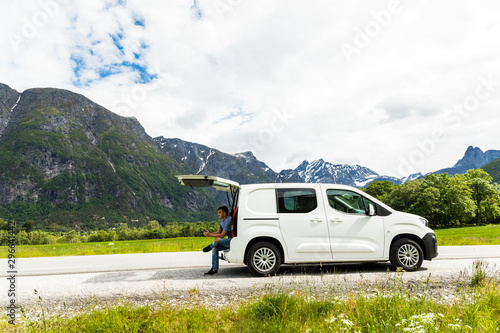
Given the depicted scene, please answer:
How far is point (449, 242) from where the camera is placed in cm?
1717

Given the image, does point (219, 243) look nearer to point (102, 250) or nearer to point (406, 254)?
point (406, 254)

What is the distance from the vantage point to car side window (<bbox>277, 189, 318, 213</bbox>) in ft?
26.0

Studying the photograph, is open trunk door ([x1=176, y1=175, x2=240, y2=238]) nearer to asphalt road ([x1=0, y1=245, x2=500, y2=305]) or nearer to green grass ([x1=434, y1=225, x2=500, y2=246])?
asphalt road ([x1=0, y1=245, x2=500, y2=305])

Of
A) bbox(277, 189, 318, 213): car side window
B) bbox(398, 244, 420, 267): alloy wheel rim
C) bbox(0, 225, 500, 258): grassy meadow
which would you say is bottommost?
bbox(0, 225, 500, 258): grassy meadow

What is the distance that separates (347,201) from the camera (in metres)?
8.14

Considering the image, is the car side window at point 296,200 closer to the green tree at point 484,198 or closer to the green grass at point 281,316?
the green grass at point 281,316

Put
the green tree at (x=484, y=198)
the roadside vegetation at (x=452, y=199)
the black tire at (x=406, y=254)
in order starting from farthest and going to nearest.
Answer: the green tree at (x=484, y=198) → the roadside vegetation at (x=452, y=199) → the black tire at (x=406, y=254)

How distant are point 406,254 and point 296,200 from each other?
3026 mm

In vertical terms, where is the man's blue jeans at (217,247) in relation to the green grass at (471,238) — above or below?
above

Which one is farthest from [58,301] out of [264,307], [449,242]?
[449,242]

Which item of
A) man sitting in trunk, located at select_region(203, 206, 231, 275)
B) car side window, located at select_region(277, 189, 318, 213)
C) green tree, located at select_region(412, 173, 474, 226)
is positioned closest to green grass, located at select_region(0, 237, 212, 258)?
man sitting in trunk, located at select_region(203, 206, 231, 275)

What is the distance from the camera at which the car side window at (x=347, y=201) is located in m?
8.03

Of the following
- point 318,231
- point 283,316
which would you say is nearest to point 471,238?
point 318,231

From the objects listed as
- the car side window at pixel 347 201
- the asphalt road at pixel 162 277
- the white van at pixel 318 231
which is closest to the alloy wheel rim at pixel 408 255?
the white van at pixel 318 231
